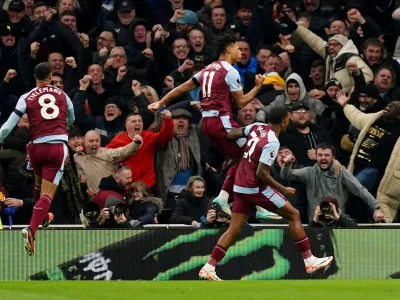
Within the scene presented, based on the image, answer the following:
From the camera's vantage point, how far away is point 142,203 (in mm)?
21062

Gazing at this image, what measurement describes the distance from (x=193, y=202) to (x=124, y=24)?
19.5ft

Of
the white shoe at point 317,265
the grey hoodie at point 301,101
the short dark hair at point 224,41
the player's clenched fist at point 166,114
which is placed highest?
the short dark hair at point 224,41

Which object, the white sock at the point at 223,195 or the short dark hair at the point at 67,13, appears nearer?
the white sock at the point at 223,195

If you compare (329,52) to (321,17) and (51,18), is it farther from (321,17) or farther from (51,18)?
(51,18)

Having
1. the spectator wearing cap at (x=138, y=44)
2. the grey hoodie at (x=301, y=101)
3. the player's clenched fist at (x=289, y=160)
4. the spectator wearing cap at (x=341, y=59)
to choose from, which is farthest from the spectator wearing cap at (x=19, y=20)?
the player's clenched fist at (x=289, y=160)

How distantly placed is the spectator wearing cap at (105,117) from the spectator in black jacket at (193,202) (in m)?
2.42

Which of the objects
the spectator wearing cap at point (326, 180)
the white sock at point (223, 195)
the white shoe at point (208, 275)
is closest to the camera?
the white shoe at point (208, 275)

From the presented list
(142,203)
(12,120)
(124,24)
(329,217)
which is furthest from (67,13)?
(329,217)

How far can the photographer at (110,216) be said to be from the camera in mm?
20016

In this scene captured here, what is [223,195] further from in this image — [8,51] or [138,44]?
[8,51]

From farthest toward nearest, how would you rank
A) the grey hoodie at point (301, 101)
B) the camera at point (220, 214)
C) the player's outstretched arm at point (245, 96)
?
the grey hoodie at point (301, 101)
the camera at point (220, 214)
the player's outstretched arm at point (245, 96)

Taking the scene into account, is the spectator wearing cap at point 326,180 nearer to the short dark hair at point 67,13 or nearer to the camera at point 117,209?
the camera at point 117,209

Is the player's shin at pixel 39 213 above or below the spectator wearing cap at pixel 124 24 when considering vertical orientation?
below

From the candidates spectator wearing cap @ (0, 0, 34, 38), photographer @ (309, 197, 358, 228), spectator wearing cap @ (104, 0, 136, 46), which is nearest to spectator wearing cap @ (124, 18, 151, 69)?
spectator wearing cap @ (104, 0, 136, 46)
